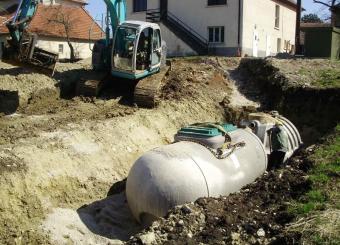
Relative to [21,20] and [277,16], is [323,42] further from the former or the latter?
[21,20]

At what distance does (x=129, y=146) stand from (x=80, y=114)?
2244 millimetres

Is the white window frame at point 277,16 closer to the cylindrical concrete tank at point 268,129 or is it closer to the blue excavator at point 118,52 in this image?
the blue excavator at point 118,52

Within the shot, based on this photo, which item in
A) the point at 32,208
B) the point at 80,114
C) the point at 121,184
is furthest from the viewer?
the point at 80,114

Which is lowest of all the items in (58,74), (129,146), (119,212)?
(119,212)

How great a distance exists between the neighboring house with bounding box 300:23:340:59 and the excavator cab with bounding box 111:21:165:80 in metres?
10.3

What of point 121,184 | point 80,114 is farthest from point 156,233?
point 80,114

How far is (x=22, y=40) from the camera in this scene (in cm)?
1445

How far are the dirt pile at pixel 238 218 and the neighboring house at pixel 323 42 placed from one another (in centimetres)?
1567

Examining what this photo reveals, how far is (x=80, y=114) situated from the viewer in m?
14.4

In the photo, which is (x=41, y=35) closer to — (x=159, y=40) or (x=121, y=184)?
(x=159, y=40)

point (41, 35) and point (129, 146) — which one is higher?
point (41, 35)

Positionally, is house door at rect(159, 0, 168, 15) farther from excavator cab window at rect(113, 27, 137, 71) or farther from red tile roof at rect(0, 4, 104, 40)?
excavator cab window at rect(113, 27, 137, 71)

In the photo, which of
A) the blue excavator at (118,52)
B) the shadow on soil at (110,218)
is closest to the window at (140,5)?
the blue excavator at (118,52)

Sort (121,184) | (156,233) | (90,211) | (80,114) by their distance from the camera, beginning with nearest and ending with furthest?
(156,233) → (90,211) → (121,184) → (80,114)
